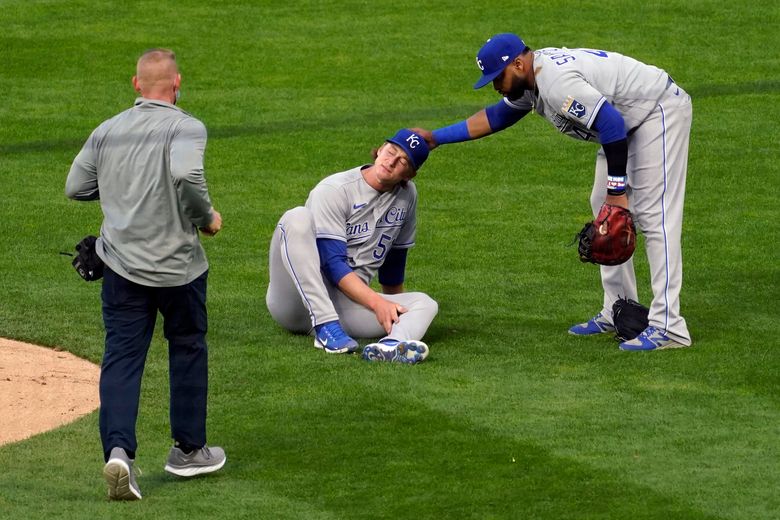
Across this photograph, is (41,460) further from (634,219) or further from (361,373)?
(634,219)

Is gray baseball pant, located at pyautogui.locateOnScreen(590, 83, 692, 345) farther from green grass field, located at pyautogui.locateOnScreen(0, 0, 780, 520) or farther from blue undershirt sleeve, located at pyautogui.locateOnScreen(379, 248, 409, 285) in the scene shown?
blue undershirt sleeve, located at pyautogui.locateOnScreen(379, 248, 409, 285)

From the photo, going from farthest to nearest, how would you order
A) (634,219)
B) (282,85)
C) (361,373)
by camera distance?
(282,85) → (634,219) → (361,373)

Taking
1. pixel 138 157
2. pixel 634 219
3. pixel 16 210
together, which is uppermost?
pixel 138 157

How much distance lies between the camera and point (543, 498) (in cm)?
516

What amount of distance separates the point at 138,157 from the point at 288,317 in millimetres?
2490

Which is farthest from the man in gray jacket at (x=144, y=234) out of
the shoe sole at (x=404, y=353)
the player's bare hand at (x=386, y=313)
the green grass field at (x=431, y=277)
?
the player's bare hand at (x=386, y=313)

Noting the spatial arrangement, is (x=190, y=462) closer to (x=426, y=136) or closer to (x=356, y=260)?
(x=356, y=260)

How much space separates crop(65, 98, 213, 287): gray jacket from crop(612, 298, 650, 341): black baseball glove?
2.75 meters

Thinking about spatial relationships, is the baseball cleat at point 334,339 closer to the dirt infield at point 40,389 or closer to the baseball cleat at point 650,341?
the dirt infield at point 40,389

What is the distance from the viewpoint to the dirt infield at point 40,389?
6273 millimetres

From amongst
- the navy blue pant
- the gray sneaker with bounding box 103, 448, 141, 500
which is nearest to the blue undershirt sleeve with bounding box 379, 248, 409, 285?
the navy blue pant

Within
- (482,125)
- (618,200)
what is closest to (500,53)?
(482,125)

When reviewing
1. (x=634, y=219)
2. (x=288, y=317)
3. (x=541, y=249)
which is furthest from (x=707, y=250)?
(x=288, y=317)

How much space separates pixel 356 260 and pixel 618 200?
1.31 m
